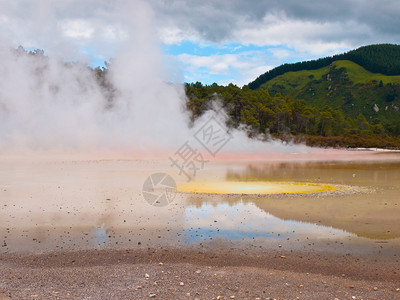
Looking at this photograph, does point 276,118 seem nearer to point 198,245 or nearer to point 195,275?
point 198,245

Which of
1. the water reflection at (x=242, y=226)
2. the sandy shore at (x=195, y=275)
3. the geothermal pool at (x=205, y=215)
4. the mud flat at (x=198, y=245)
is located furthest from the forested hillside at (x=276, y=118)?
the sandy shore at (x=195, y=275)

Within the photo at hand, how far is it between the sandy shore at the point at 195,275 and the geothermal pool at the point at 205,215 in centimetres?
77

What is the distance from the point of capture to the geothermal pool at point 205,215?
475 inches

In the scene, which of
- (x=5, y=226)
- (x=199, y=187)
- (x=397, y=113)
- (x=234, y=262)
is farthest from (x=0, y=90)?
(x=397, y=113)

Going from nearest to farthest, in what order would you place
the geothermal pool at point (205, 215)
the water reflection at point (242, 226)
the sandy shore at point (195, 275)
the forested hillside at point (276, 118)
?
the sandy shore at point (195, 275)
the geothermal pool at point (205, 215)
the water reflection at point (242, 226)
the forested hillside at point (276, 118)

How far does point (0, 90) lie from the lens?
4578cm

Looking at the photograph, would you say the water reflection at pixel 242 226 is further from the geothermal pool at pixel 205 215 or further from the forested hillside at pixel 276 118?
the forested hillside at pixel 276 118

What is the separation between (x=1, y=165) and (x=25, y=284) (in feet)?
92.8

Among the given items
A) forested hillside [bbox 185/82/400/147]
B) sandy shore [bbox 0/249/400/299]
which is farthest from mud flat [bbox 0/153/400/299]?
forested hillside [bbox 185/82/400/147]

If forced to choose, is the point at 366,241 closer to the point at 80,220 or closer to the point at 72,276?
the point at 72,276

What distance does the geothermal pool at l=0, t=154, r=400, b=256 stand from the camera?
475 inches

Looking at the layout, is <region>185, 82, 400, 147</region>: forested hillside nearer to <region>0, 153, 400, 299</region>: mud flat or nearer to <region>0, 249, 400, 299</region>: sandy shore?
<region>0, 153, 400, 299</region>: mud flat

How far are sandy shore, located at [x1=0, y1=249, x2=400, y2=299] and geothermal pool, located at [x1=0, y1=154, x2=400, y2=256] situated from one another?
770 millimetres

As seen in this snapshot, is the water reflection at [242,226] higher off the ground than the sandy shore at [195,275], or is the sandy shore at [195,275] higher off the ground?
the sandy shore at [195,275]
